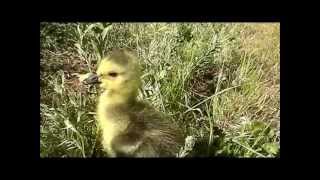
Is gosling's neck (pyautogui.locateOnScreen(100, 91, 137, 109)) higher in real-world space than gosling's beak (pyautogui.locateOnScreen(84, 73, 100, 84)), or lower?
lower

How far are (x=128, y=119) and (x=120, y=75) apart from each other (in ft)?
0.66

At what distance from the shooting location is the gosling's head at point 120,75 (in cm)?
246

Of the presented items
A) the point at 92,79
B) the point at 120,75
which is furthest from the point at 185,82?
the point at 92,79

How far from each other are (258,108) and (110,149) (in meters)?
0.72

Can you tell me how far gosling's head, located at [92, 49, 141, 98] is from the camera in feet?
8.07

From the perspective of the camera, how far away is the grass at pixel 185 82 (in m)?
2.54

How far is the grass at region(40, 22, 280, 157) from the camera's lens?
254cm

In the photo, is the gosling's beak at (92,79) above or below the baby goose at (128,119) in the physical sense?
above

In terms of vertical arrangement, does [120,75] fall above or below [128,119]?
above

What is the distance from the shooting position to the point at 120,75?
8.04 feet

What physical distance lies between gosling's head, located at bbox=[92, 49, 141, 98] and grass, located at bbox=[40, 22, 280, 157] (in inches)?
2.7

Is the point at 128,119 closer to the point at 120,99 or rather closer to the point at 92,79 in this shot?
the point at 120,99
